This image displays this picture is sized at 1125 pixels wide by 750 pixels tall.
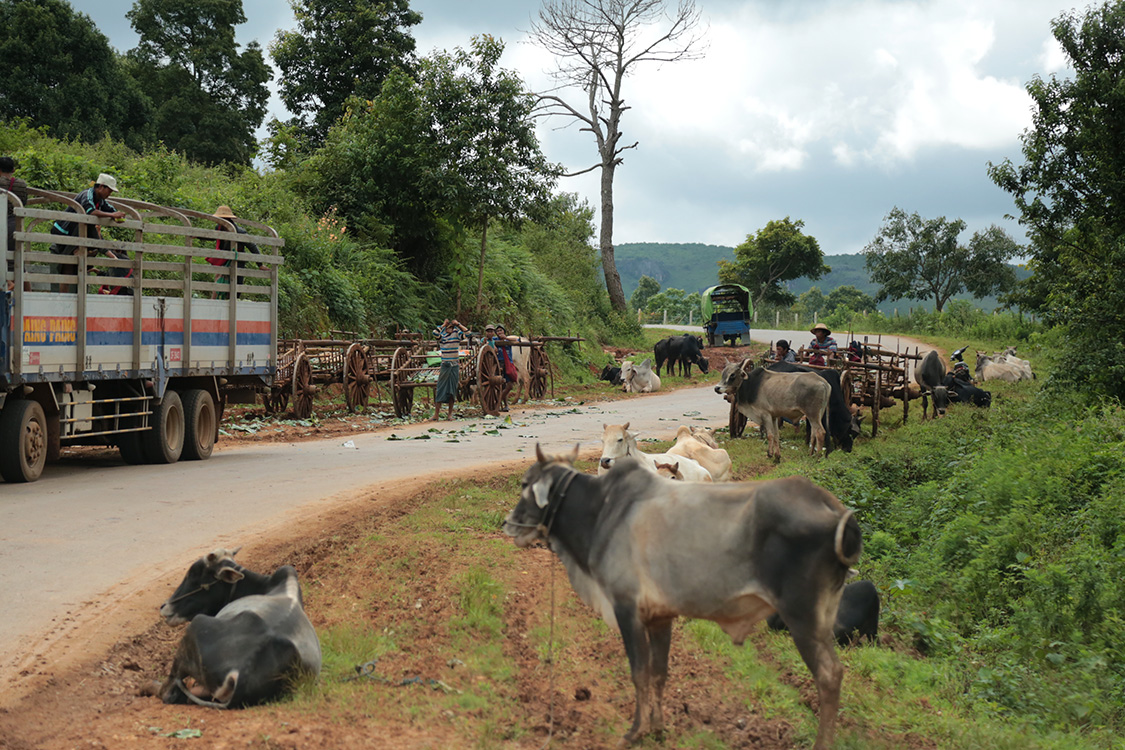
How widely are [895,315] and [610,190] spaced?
18800mm

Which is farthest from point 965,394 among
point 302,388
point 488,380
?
point 302,388

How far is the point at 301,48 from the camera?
3475 centimetres

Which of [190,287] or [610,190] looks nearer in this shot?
[190,287]

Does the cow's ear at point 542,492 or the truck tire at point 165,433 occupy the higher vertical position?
the cow's ear at point 542,492

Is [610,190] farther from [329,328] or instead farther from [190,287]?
[190,287]

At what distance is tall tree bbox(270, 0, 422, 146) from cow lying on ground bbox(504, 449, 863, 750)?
31455 millimetres

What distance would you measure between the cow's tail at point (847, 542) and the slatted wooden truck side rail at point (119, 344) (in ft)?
30.1

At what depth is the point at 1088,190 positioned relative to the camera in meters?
17.4

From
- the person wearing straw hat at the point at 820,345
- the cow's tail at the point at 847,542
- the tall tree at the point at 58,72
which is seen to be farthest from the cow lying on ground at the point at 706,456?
the tall tree at the point at 58,72

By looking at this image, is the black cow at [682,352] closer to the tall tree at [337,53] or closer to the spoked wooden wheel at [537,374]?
the spoked wooden wheel at [537,374]

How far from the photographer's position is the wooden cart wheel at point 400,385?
1900 cm

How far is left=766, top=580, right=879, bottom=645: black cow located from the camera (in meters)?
7.23

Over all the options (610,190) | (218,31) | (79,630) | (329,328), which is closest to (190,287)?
(79,630)

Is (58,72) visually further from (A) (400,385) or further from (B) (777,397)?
(B) (777,397)
